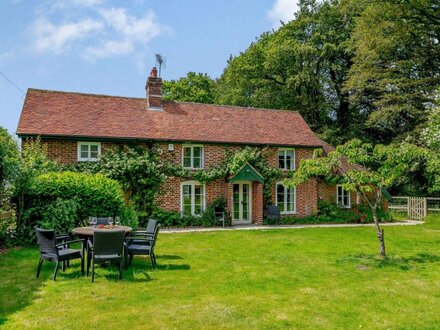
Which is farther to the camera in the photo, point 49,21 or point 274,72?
point 274,72

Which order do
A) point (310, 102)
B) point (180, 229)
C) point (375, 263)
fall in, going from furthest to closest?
point (310, 102) → point (180, 229) → point (375, 263)

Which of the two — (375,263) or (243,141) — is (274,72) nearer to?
(243,141)

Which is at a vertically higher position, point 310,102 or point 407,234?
point 310,102

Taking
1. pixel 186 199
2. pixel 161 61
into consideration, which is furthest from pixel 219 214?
pixel 161 61

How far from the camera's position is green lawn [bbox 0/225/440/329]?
559 cm

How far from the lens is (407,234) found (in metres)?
16.0

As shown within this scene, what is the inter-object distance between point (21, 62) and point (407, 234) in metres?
17.3

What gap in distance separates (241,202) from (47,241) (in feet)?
42.4

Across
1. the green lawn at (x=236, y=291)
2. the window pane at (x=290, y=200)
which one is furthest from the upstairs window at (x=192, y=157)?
the green lawn at (x=236, y=291)

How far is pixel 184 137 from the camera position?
18.8 metres

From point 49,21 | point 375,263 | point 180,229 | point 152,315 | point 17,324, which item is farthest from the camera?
point 180,229

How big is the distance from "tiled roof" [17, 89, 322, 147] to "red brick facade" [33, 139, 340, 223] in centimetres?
46

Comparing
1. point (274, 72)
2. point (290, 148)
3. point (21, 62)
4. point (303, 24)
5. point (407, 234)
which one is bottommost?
point (407, 234)

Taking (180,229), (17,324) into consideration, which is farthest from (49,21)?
(17,324)
